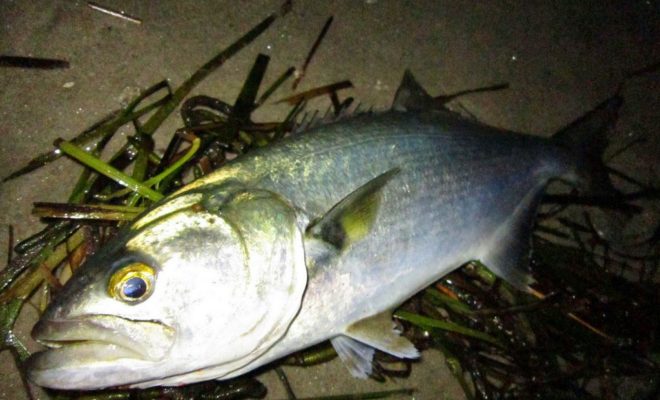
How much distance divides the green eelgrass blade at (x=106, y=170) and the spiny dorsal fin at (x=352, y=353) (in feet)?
3.85

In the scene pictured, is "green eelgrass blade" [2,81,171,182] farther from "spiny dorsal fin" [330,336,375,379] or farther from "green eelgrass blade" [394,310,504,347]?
"green eelgrass blade" [394,310,504,347]

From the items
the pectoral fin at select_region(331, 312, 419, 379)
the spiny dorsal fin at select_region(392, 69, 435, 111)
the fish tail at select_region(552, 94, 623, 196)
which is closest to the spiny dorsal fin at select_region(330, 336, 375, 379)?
the pectoral fin at select_region(331, 312, 419, 379)

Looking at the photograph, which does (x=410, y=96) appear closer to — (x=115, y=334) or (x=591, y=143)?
(x=591, y=143)

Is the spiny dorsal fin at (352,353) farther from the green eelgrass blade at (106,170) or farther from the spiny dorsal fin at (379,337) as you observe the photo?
the green eelgrass blade at (106,170)

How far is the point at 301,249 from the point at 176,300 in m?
0.48

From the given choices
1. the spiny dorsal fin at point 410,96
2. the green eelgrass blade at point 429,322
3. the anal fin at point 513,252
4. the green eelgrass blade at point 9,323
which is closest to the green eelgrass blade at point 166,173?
the green eelgrass blade at point 9,323

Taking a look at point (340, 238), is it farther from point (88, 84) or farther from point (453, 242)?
point (88, 84)

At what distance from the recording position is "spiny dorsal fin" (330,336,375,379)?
1.90m

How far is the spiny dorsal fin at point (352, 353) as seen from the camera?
6.24 feet

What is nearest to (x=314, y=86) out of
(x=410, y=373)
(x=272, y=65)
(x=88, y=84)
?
(x=272, y=65)

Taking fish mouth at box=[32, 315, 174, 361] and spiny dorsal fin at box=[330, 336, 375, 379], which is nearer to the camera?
fish mouth at box=[32, 315, 174, 361]

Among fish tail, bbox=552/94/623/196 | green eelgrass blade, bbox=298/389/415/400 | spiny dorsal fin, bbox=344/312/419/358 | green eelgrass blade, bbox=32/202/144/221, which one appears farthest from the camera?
fish tail, bbox=552/94/623/196

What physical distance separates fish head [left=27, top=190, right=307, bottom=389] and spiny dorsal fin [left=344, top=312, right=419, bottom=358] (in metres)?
0.41

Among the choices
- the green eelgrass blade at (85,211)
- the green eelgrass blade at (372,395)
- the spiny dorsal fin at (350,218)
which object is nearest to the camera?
the spiny dorsal fin at (350,218)
